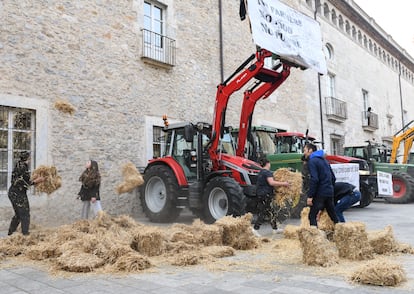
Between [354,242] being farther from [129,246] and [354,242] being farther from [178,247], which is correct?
[129,246]

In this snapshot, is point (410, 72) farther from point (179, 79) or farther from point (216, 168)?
point (216, 168)

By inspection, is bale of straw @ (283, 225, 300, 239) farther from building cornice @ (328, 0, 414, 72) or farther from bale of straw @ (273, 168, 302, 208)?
building cornice @ (328, 0, 414, 72)

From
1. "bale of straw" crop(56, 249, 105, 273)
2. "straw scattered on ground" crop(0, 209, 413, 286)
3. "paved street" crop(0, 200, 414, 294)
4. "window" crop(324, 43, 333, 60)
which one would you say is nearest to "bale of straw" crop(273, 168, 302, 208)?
"straw scattered on ground" crop(0, 209, 413, 286)

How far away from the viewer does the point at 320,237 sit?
16.7 ft

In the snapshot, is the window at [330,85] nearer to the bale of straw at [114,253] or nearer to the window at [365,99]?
the window at [365,99]

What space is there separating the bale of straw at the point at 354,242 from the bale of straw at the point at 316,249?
0.69 ft

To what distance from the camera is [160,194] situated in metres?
9.98

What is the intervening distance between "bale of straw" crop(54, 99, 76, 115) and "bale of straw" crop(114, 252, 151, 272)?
5633mm

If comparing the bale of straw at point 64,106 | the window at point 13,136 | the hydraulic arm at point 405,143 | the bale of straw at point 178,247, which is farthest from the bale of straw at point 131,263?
the hydraulic arm at point 405,143

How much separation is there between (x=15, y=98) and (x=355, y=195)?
712 cm

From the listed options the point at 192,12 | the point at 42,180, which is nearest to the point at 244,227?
the point at 42,180

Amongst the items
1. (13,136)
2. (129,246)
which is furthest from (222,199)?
(13,136)

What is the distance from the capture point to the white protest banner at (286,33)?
8.65m

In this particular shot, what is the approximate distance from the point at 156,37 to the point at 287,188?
23.0 ft
